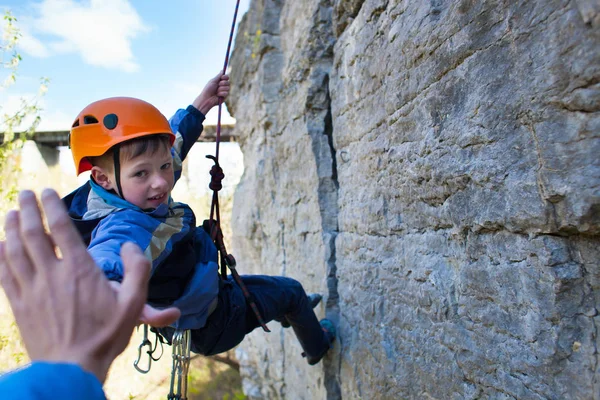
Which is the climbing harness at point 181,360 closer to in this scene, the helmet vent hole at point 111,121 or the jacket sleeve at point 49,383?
the helmet vent hole at point 111,121

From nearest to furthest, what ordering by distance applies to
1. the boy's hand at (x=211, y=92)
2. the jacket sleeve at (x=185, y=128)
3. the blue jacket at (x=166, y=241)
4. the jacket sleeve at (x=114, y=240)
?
the jacket sleeve at (x=114, y=240) < the blue jacket at (x=166, y=241) < the jacket sleeve at (x=185, y=128) < the boy's hand at (x=211, y=92)

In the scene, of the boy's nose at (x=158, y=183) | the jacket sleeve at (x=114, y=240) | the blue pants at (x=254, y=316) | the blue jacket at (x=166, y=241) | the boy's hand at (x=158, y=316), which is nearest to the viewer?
the boy's hand at (x=158, y=316)

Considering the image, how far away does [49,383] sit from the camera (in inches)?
20.3

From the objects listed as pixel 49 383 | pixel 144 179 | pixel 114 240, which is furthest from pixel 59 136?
pixel 49 383

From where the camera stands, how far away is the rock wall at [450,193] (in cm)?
109

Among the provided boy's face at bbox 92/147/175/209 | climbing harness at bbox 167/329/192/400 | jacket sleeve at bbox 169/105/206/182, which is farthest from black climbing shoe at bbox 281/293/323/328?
boy's face at bbox 92/147/175/209

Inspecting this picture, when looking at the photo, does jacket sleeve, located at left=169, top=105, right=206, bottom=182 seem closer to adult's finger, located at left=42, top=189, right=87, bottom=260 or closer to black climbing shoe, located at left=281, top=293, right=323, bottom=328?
black climbing shoe, located at left=281, top=293, right=323, bottom=328

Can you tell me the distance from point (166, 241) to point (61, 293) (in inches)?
40.7

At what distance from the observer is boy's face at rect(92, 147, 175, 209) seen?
168 cm

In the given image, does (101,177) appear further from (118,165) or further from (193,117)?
(193,117)

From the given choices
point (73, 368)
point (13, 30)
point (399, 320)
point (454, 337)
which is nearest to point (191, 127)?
point (399, 320)

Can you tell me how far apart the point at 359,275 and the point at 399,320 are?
400mm

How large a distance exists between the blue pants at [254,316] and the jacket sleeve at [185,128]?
2.23ft

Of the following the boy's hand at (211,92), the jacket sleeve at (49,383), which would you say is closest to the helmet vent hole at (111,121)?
the boy's hand at (211,92)
